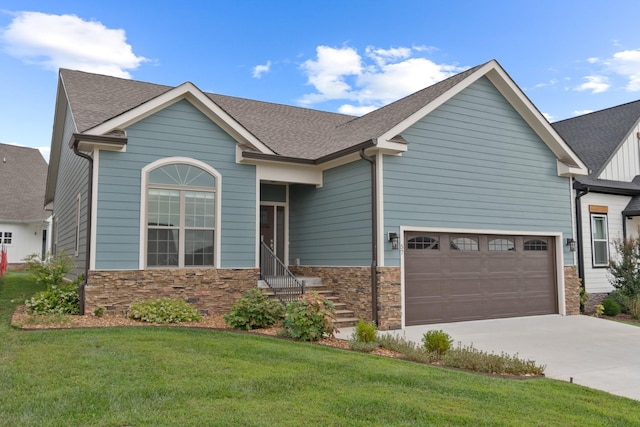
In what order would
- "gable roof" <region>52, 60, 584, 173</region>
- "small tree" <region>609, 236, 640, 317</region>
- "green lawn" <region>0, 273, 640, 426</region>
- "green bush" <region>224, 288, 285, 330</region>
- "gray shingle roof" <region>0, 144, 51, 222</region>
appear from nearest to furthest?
"green lawn" <region>0, 273, 640, 426</region> < "green bush" <region>224, 288, 285, 330</region> < "gable roof" <region>52, 60, 584, 173</region> < "small tree" <region>609, 236, 640, 317</region> < "gray shingle roof" <region>0, 144, 51, 222</region>

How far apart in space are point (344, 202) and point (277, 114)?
581 cm

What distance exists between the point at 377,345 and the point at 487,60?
27.4 feet

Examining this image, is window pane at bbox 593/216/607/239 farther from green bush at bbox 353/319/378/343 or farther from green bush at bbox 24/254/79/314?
green bush at bbox 24/254/79/314

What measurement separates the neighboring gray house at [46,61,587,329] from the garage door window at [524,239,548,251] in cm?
5

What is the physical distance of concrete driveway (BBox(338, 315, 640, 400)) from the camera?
6984 mm

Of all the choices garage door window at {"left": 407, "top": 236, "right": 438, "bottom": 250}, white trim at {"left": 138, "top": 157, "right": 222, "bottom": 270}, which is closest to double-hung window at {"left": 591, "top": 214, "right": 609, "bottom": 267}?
garage door window at {"left": 407, "top": 236, "right": 438, "bottom": 250}

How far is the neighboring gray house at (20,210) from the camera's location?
26828 mm

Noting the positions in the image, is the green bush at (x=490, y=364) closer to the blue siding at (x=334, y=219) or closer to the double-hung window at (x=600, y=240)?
the blue siding at (x=334, y=219)

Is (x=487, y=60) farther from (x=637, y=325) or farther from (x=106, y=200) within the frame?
(x=106, y=200)

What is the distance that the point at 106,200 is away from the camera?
32.9 ft

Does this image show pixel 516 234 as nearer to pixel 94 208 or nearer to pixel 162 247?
pixel 162 247

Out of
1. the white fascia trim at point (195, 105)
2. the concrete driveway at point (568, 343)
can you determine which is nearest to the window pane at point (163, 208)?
the white fascia trim at point (195, 105)

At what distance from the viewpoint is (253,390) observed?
16.7 ft

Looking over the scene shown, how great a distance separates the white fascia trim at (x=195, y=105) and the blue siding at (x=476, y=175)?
11.6ft
